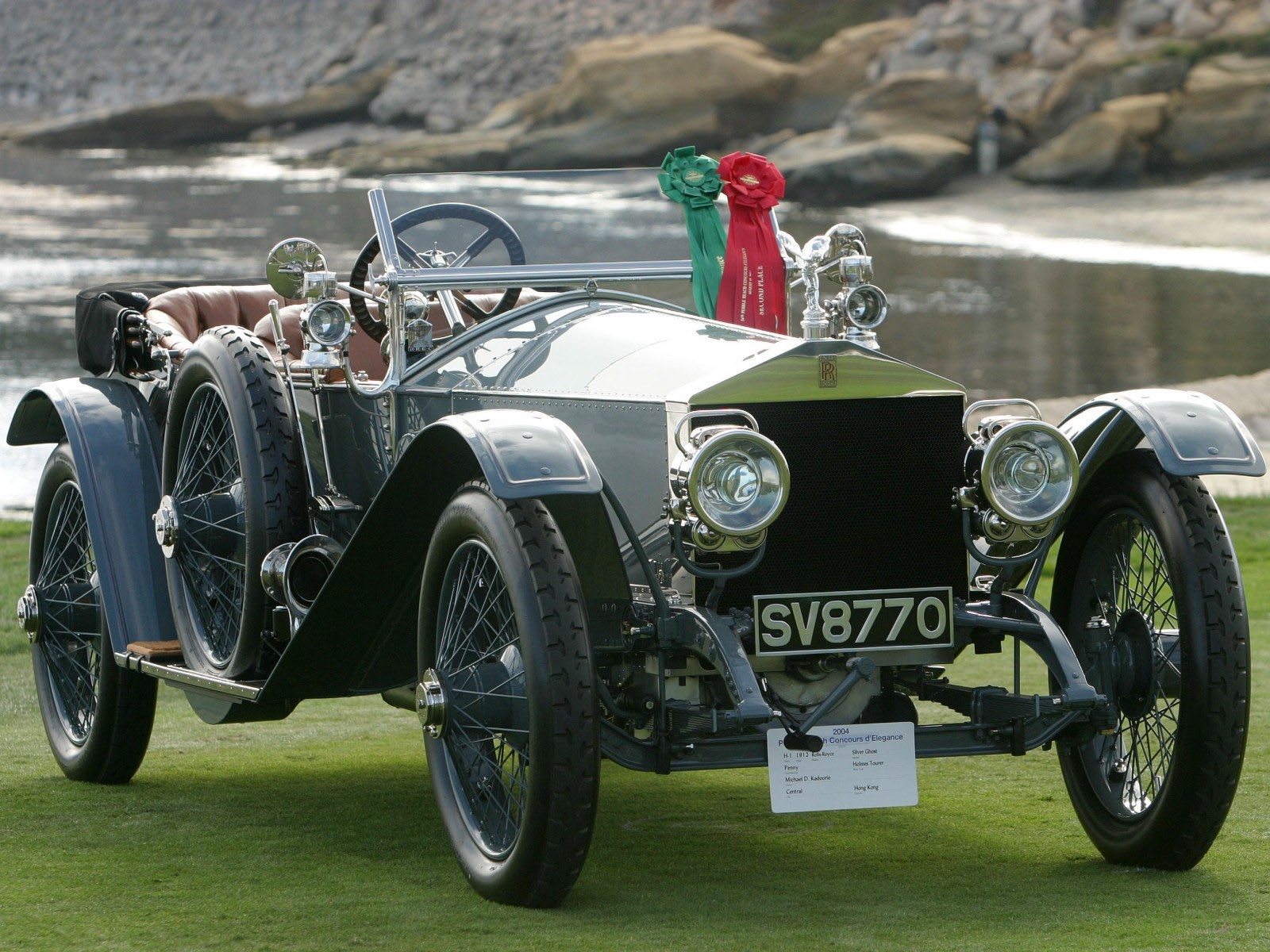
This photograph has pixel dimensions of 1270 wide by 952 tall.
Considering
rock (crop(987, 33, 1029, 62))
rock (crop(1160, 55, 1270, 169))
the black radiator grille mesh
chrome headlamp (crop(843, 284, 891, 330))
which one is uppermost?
chrome headlamp (crop(843, 284, 891, 330))

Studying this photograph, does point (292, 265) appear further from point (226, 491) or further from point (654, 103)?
point (654, 103)

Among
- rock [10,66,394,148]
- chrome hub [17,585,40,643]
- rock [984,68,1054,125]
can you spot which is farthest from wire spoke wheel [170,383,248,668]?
rock [10,66,394,148]

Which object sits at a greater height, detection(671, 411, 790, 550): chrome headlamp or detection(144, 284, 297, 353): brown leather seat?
detection(671, 411, 790, 550): chrome headlamp

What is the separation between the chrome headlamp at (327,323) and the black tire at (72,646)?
3.39ft

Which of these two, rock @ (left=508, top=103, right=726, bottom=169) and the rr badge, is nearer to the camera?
the rr badge

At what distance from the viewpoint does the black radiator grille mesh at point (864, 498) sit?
14.0ft

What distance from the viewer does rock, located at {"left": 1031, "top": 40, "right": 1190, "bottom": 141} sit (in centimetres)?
4431

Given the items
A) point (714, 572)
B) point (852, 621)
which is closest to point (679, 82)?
point (852, 621)

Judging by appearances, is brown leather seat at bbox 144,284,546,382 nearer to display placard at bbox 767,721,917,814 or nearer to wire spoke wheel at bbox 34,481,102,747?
wire spoke wheel at bbox 34,481,102,747

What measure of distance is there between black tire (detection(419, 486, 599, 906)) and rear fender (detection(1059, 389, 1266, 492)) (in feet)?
4.61

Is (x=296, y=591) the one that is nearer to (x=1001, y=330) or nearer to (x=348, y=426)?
(x=348, y=426)

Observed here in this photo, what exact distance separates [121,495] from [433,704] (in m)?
1.82

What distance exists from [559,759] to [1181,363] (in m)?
19.7

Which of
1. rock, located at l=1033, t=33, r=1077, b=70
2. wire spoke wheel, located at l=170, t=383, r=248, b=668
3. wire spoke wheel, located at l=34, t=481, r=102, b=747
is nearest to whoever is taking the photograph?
wire spoke wheel, located at l=170, t=383, r=248, b=668
